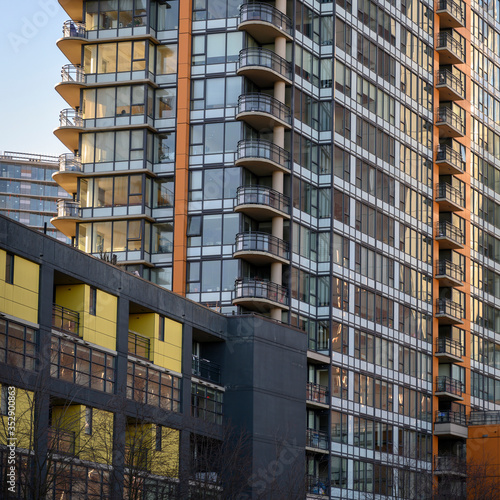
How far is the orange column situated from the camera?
82.2 m

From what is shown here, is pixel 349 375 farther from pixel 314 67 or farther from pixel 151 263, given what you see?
pixel 314 67

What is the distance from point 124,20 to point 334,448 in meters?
31.9

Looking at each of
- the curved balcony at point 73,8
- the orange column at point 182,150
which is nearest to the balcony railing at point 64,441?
the orange column at point 182,150

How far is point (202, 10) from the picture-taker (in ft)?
282

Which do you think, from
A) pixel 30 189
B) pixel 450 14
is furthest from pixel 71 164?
pixel 30 189

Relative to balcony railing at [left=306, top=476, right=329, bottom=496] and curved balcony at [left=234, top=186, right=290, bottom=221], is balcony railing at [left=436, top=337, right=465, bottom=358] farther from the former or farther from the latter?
curved balcony at [left=234, top=186, right=290, bottom=221]

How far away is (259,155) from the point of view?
82.2 meters

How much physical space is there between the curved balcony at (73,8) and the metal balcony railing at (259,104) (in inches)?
558

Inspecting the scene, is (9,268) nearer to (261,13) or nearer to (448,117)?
(261,13)

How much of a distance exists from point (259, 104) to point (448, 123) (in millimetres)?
25140

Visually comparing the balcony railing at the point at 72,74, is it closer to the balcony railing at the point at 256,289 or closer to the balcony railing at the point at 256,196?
the balcony railing at the point at 256,196

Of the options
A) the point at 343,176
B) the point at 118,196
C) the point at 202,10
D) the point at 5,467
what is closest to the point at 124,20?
the point at 202,10

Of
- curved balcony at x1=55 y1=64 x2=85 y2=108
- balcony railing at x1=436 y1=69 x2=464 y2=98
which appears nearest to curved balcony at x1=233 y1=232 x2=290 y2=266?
curved balcony at x1=55 y1=64 x2=85 y2=108

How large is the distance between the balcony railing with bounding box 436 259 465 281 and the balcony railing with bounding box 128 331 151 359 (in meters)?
41.0
